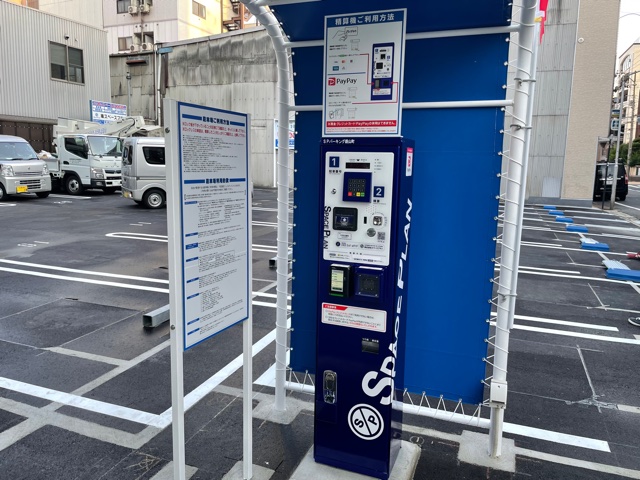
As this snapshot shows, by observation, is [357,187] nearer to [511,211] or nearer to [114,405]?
[511,211]

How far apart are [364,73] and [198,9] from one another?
36.0 m

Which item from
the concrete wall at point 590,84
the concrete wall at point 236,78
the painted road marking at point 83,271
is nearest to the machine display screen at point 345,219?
the painted road marking at point 83,271

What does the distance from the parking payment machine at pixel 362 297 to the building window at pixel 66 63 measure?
25.1 metres

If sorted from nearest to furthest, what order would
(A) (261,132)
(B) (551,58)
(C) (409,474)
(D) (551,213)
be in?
(C) (409,474) → (D) (551,213) → (B) (551,58) → (A) (261,132)

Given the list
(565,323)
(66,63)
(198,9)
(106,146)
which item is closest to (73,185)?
(106,146)

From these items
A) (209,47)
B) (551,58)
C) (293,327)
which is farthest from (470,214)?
(209,47)

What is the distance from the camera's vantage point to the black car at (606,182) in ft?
64.8

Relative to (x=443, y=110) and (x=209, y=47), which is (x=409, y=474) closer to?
(x=443, y=110)

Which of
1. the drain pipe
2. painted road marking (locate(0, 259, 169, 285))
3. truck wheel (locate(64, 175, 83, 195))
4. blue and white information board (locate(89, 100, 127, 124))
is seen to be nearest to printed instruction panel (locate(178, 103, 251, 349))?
the drain pipe

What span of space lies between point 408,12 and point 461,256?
57.4 inches

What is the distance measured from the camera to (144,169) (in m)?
14.9

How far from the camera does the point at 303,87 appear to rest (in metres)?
3.25

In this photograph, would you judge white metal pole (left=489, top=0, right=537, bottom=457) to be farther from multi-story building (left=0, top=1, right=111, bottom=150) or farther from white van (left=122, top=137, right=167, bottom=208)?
multi-story building (left=0, top=1, right=111, bottom=150)

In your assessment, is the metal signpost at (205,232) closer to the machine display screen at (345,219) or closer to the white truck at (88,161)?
the machine display screen at (345,219)
